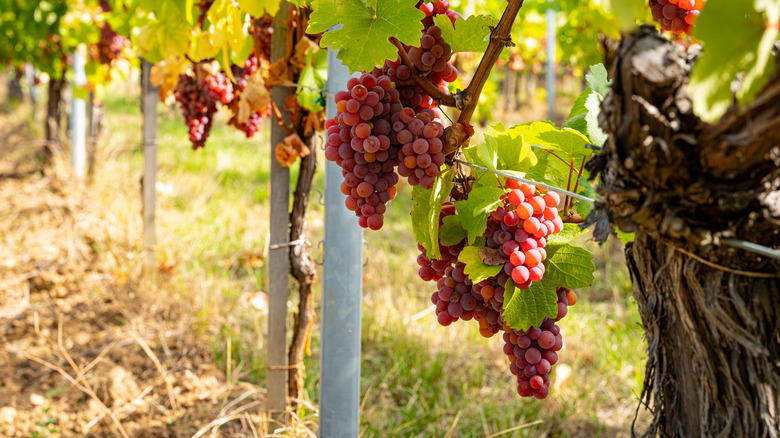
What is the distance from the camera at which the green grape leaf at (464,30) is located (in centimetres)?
106

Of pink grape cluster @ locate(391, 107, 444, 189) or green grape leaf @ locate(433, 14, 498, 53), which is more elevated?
green grape leaf @ locate(433, 14, 498, 53)

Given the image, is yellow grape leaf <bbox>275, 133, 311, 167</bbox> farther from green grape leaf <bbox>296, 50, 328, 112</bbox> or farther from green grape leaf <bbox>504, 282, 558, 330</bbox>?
green grape leaf <bbox>504, 282, 558, 330</bbox>

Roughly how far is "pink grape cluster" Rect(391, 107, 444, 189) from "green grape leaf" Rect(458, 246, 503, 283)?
0.13 m

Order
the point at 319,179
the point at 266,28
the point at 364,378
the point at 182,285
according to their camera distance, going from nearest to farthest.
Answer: the point at 266,28 < the point at 364,378 < the point at 182,285 < the point at 319,179

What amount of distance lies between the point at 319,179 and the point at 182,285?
7.91 ft

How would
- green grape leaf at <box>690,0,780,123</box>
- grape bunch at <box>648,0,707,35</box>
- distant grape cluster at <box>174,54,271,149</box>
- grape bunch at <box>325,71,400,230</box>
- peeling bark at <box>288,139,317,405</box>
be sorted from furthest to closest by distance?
distant grape cluster at <box>174,54,271,149</box>, peeling bark at <box>288,139,317,405</box>, grape bunch at <box>325,71,400,230</box>, grape bunch at <box>648,0,707,35</box>, green grape leaf at <box>690,0,780,123</box>

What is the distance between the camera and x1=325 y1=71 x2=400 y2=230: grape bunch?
3.34ft

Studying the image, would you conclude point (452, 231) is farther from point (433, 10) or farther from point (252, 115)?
point (252, 115)

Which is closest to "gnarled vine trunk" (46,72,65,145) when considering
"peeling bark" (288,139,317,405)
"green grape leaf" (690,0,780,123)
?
"peeling bark" (288,139,317,405)

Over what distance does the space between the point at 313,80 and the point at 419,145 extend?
3.29ft

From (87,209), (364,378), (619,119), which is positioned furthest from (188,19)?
(87,209)

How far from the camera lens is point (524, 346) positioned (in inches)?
42.0

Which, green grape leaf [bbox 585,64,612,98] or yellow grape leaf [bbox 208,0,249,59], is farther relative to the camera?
yellow grape leaf [bbox 208,0,249,59]

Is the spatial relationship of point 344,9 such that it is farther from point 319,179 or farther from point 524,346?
point 319,179
